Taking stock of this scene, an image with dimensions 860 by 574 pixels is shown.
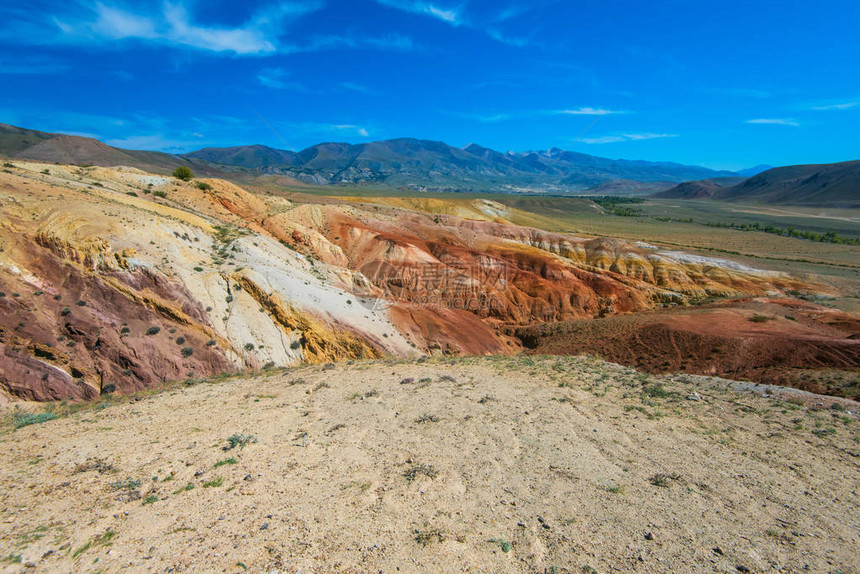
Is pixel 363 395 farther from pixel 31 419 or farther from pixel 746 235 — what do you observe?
pixel 746 235

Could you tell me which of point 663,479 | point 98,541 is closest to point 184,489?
point 98,541

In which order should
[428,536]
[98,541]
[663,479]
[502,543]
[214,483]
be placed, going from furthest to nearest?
[663,479], [214,483], [428,536], [502,543], [98,541]

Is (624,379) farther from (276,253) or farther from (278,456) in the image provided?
(276,253)

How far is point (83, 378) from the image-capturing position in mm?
13703

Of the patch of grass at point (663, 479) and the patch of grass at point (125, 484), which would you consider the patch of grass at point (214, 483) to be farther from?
the patch of grass at point (663, 479)

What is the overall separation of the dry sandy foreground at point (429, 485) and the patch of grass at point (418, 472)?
0.04 m

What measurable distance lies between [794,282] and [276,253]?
182ft

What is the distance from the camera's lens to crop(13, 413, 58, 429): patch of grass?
33.4ft

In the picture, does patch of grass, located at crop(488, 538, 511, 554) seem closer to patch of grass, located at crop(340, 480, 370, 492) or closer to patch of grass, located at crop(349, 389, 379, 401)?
patch of grass, located at crop(340, 480, 370, 492)

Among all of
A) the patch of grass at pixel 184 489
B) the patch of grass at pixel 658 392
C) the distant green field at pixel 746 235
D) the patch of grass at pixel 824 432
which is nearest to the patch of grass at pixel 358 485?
the patch of grass at pixel 184 489

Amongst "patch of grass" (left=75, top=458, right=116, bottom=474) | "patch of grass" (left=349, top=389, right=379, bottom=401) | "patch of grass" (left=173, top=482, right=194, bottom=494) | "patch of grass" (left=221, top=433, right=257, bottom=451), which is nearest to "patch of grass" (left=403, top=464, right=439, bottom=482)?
"patch of grass" (left=221, top=433, right=257, bottom=451)

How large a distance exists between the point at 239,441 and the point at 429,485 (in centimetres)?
477

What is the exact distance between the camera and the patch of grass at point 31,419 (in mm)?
10188

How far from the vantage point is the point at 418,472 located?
8375mm
